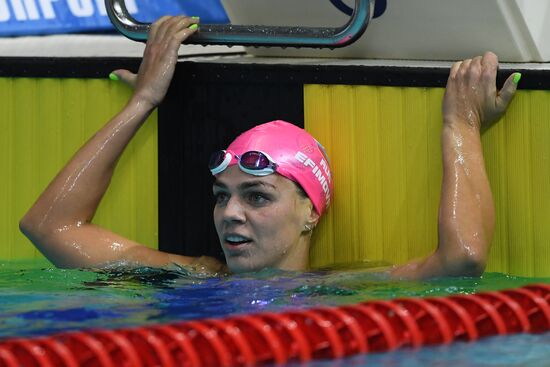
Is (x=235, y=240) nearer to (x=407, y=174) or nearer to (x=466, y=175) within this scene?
(x=407, y=174)

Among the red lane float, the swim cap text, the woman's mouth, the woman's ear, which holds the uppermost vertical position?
the swim cap text

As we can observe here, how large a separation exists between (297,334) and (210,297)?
2.24ft

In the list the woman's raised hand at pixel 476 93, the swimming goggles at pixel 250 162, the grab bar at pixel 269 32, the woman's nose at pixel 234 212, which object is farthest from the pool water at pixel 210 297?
the grab bar at pixel 269 32

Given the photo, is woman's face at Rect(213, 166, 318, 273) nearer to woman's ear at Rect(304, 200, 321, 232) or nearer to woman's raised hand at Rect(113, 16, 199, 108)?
woman's ear at Rect(304, 200, 321, 232)

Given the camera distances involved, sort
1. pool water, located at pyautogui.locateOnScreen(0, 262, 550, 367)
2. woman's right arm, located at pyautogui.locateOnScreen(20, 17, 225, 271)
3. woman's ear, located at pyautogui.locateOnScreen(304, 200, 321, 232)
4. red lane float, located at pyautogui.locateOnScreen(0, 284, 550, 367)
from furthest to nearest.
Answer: woman's right arm, located at pyautogui.locateOnScreen(20, 17, 225, 271) → woman's ear, located at pyautogui.locateOnScreen(304, 200, 321, 232) → pool water, located at pyautogui.locateOnScreen(0, 262, 550, 367) → red lane float, located at pyautogui.locateOnScreen(0, 284, 550, 367)

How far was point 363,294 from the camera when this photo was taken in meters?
3.29

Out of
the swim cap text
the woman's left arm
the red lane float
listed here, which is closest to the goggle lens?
the swim cap text

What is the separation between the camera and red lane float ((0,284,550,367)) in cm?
260

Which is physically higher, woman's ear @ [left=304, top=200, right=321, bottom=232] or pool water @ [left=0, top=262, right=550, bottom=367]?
woman's ear @ [left=304, top=200, right=321, bottom=232]

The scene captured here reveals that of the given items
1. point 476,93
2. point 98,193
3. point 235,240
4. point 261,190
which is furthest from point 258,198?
point 476,93

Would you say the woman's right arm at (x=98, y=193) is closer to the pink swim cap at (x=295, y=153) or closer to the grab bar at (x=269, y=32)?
the grab bar at (x=269, y=32)

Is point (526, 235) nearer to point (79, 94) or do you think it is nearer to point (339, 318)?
point (339, 318)

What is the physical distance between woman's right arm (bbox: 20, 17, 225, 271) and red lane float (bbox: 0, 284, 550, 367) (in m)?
1.00

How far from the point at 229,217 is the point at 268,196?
0.13 meters
